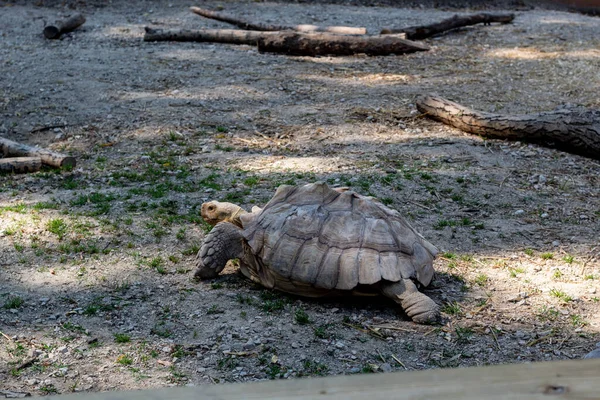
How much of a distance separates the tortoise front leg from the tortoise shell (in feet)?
0.50

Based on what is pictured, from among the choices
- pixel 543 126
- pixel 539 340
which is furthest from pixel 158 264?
pixel 543 126

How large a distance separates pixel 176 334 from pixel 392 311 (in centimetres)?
125

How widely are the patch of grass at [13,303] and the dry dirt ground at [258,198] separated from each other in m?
0.01

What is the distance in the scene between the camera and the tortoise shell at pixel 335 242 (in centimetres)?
420

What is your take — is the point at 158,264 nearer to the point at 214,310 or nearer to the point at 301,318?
the point at 214,310

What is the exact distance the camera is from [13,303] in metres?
4.27

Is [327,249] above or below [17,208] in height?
above

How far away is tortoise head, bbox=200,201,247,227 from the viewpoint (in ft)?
16.3

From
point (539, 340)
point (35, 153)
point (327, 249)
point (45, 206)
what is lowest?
point (539, 340)

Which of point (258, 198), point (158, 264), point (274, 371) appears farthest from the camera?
point (258, 198)

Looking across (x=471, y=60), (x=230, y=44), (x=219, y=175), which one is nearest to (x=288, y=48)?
(x=230, y=44)

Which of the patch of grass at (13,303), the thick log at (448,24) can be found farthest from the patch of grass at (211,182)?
the thick log at (448,24)

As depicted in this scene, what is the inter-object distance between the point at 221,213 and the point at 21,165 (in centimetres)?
259

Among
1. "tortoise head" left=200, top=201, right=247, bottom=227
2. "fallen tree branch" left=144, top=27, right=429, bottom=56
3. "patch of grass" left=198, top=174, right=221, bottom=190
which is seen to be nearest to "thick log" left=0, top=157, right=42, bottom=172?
"patch of grass" left=198, top=174, right=221, bottom=190
